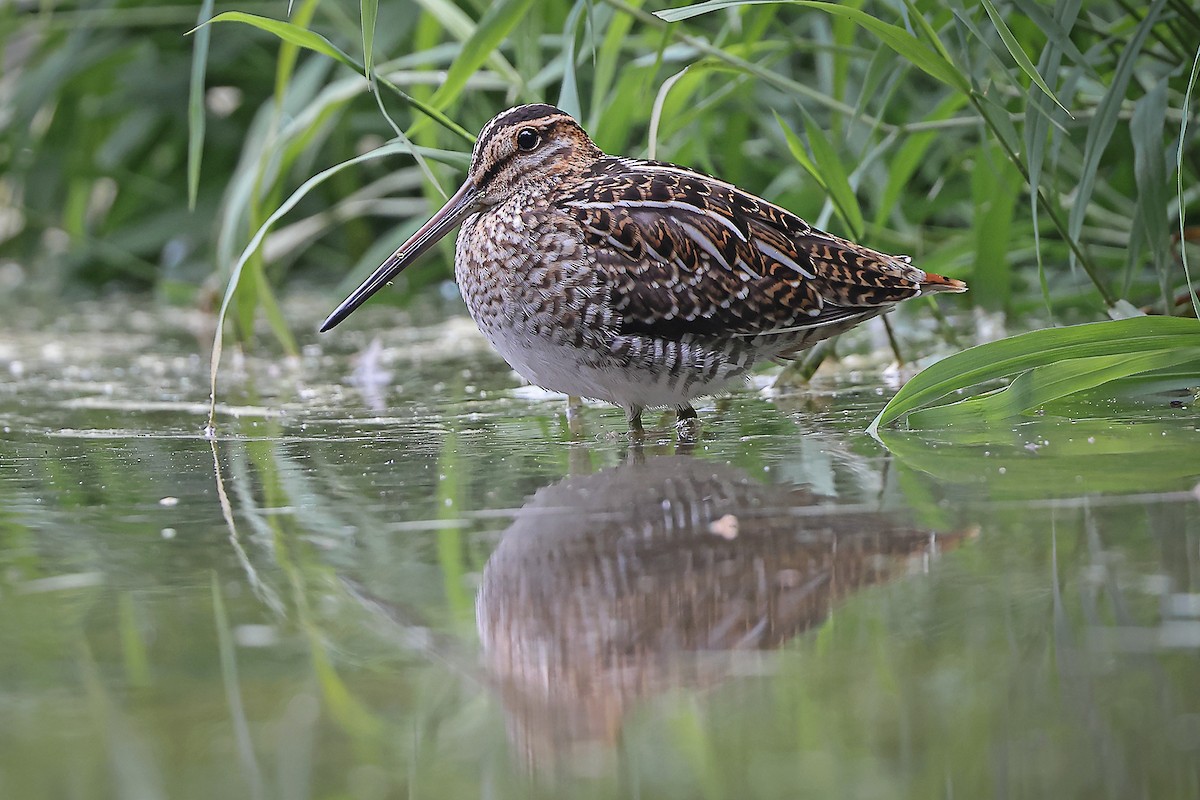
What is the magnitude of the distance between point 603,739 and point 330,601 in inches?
24.3

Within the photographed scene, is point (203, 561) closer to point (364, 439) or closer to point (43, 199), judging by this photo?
point (364, 439)

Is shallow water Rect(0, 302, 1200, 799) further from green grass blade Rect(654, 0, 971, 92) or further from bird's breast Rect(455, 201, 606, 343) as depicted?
green grass blade Rect(654, 0, 971, 92)

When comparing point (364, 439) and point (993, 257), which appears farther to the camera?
point (993, 257)

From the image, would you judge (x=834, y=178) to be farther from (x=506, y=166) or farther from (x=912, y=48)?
(x=506, y=166)

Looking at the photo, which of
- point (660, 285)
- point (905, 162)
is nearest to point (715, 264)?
point (660, 285)

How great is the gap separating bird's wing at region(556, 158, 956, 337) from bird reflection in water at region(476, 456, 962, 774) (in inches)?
27.9

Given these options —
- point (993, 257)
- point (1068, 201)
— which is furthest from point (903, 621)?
point (1068, 201)

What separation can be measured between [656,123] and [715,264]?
0.56 m

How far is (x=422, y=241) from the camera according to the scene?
149 inches

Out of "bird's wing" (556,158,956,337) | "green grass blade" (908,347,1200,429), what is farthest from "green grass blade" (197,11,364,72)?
"green grass blade" (908,347,1200,429)

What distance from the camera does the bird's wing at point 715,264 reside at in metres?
3.31

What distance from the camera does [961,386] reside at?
2.91 meters

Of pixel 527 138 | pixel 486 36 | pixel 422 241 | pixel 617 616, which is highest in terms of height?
pixel 486 36

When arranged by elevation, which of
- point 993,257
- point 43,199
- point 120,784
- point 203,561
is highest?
point 43,199
